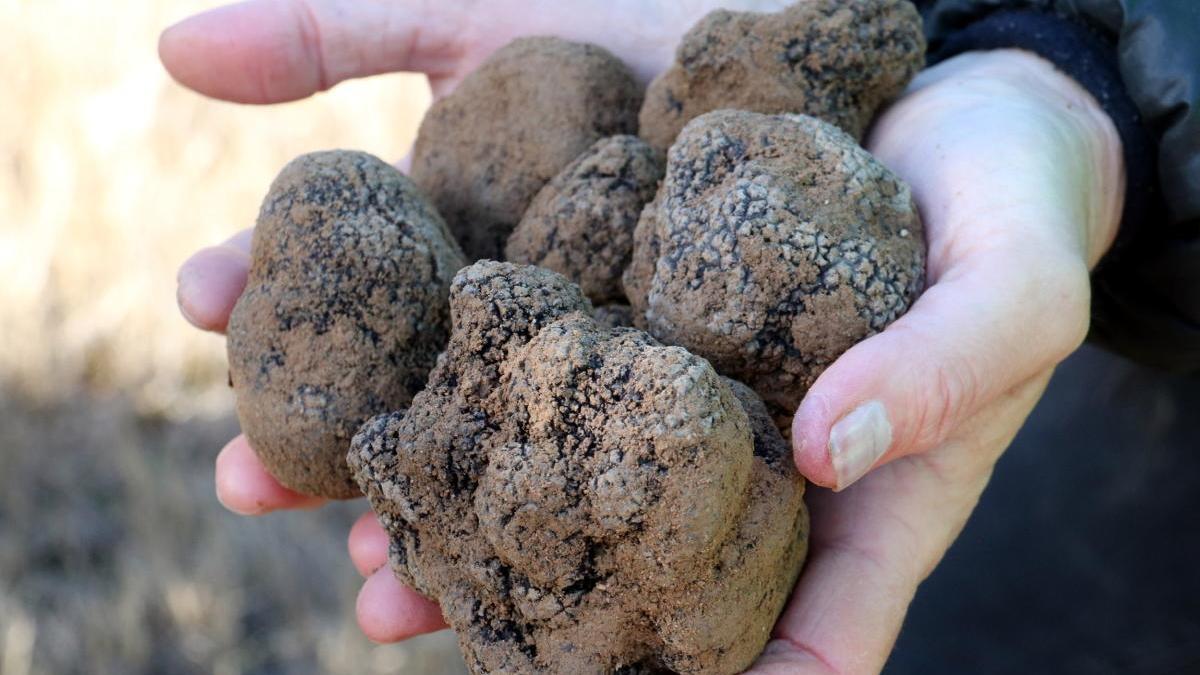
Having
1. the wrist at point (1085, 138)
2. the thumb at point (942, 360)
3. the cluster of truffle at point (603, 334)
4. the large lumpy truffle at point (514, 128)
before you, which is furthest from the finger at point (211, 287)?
the wrist at point (1085, 138)

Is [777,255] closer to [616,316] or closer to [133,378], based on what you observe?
[616,316]

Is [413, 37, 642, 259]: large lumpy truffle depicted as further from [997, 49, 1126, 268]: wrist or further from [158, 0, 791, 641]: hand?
[997, 49, 1126, 268]: wrist

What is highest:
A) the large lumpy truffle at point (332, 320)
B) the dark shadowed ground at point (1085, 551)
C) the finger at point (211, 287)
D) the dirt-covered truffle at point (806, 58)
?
the dirt-covered truffle at point (806, 58)

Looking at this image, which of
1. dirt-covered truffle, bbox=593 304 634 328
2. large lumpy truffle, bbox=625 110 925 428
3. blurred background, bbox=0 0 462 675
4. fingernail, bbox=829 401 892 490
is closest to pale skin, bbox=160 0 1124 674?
fingernail, bbox=829 401 892 490

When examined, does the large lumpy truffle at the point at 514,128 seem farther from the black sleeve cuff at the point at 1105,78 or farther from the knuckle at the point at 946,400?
the knuckle at the point at 946,400

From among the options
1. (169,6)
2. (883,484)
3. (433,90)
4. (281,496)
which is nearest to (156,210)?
(169,6)

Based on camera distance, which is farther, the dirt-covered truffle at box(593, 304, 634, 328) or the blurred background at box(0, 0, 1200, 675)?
the blurred background at box(0, 0, 1200, 675)
